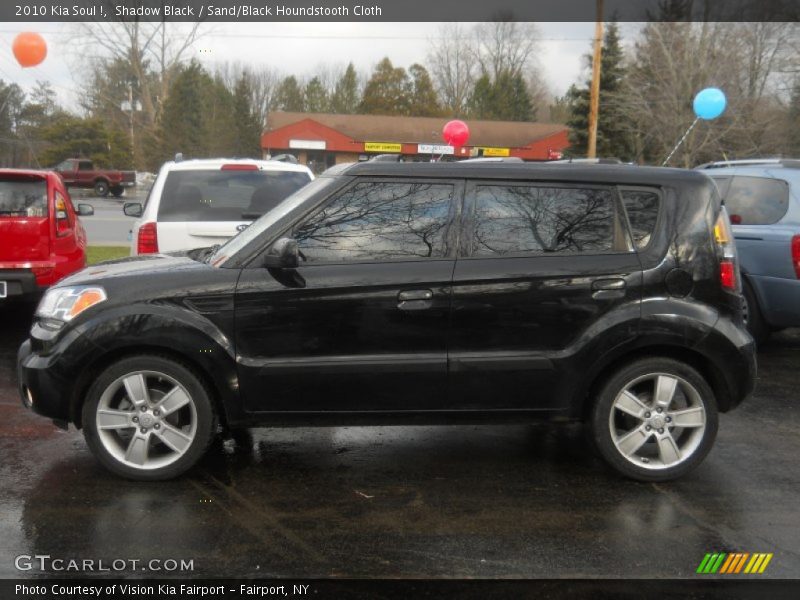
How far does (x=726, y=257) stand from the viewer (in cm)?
462

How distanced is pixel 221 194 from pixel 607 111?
36.2 m

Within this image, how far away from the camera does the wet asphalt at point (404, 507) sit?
3664mm

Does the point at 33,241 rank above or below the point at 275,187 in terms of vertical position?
below

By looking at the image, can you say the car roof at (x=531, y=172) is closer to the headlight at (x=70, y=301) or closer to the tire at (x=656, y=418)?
the tire at (x=656, y=418)

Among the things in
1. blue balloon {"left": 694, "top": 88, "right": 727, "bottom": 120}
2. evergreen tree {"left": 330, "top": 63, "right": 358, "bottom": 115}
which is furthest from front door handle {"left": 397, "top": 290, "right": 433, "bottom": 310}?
evergreen tree {"left": 330, "top": 63, "right": 358, "bottom": 115}

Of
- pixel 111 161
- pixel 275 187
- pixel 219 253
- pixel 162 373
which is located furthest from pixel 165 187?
pixel 111 161

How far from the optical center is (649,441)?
4.68m

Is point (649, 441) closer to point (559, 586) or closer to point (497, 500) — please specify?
point (497, 500)

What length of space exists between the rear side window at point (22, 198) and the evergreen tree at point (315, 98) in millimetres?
67759

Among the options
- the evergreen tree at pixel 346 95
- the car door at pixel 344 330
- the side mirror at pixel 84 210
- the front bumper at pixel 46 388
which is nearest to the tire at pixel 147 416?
the front bumper at pixel 46 388

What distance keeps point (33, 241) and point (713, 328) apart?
6.37m

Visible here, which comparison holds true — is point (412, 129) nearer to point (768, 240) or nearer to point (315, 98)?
point (315, 98)

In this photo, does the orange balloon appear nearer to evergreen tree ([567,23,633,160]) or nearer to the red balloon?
the red balloon

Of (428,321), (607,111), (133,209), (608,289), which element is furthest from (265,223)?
(607,111)
